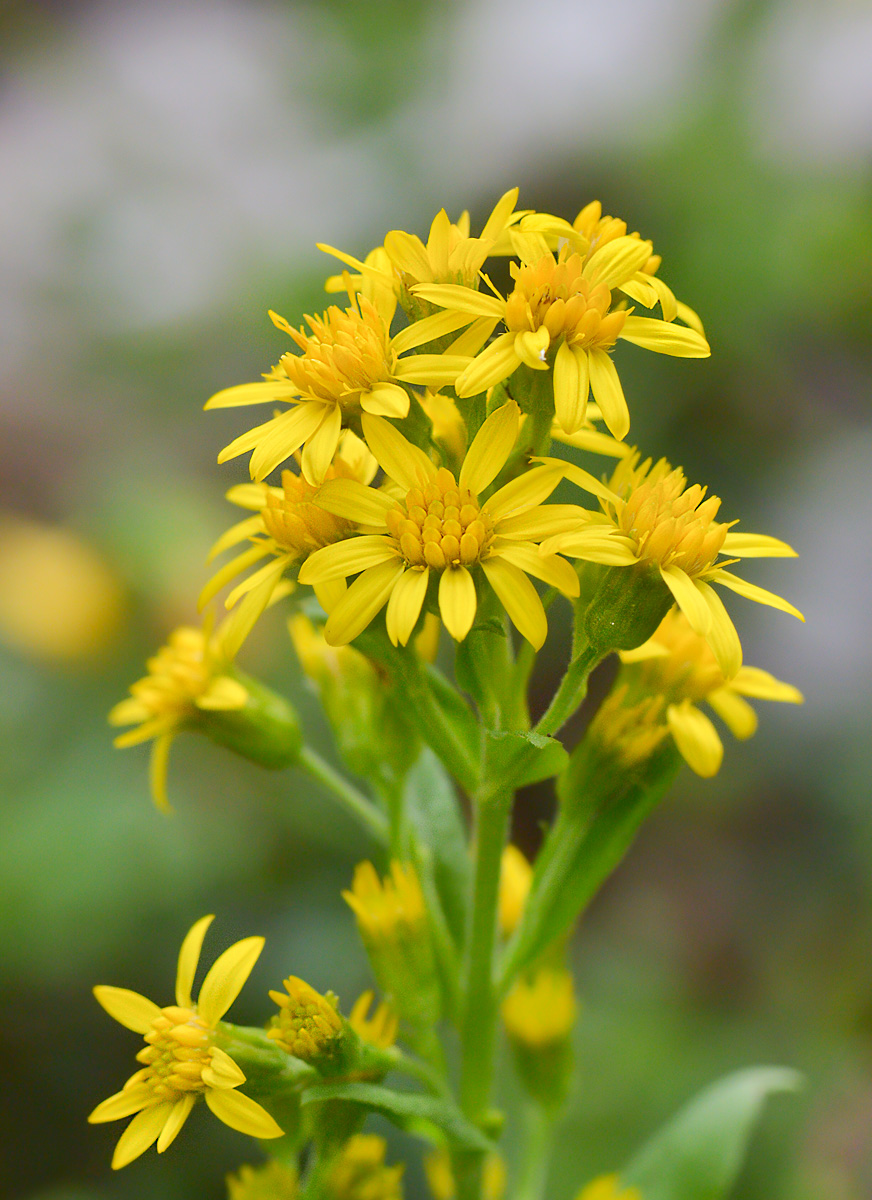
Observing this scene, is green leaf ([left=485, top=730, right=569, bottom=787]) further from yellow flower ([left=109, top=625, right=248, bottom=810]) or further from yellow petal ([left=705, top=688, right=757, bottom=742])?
yellow flower ([left=109, top=625, right=248, bottom=810])

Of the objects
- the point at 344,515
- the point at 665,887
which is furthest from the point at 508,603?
the point at 665,887

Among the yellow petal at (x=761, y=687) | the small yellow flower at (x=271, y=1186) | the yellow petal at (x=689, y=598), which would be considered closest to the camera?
the yellow petal at (x=689, y=598)

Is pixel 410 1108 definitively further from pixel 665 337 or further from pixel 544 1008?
pixel 665 337

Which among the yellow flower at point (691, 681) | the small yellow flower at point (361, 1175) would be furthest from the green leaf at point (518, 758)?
the small yellow flower at point (361, 1175)

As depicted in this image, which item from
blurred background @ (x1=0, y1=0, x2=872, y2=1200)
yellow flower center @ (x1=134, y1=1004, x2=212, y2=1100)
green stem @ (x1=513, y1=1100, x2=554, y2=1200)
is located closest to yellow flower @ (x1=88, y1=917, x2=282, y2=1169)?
yellow flower center @ (x1=134, y1=1004, x2=212, y2=1100)

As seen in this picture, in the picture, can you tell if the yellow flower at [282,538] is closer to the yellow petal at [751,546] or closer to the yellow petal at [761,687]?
the yellow petal at [751,546]
